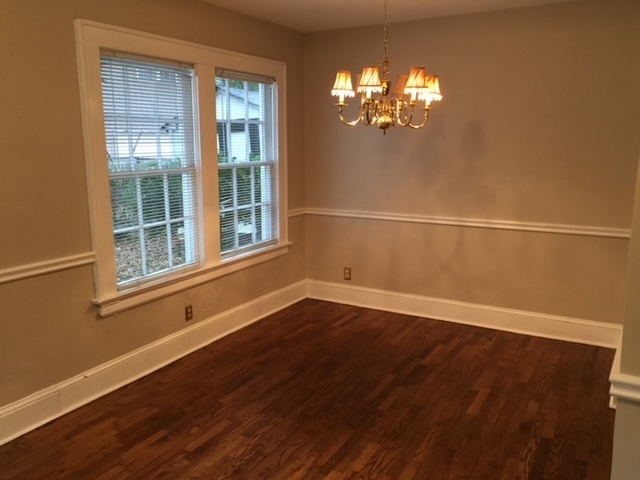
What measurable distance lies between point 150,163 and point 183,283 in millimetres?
886

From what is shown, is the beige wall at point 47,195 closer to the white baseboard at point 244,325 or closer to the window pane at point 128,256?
the white baseboard at point 244,325

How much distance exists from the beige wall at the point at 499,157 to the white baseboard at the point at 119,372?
4.06ft

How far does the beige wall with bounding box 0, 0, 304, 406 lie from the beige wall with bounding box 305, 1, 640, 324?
1920 mm

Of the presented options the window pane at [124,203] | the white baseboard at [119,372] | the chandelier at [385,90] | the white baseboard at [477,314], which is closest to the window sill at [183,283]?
the white baseboard at [119,372]

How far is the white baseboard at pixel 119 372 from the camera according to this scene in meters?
2.76

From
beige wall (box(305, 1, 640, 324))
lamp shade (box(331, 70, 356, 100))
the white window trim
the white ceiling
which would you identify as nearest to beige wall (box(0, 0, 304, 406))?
the white window trim

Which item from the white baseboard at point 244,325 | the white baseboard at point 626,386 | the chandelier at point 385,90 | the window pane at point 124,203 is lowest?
the white baseboard at point 244,325

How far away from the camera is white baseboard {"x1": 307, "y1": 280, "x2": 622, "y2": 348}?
3.95 metres

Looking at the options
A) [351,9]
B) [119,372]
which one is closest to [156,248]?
[119,372]

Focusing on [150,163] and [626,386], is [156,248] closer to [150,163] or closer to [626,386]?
[150,163]

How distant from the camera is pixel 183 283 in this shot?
370 cm

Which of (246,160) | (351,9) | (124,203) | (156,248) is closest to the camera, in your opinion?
(124,203)

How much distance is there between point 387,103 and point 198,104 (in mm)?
1387

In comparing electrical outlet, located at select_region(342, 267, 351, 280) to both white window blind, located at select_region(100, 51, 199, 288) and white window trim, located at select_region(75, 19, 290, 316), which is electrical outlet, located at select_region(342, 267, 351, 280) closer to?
white window trim, located at select_region(75, 19, 290, 316)
